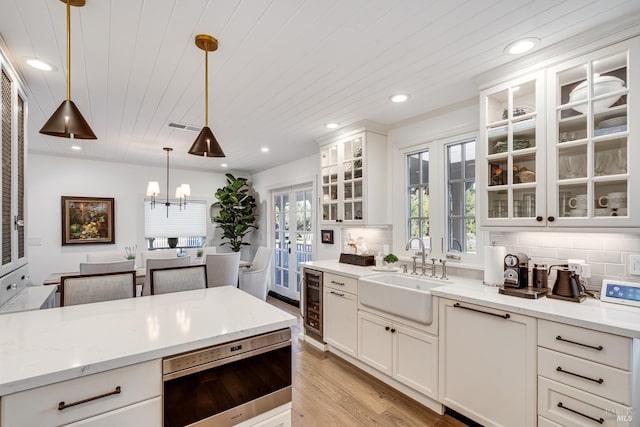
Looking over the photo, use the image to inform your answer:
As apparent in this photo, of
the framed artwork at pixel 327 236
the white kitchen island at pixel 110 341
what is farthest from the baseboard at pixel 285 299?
the white kitchen island at pixel 110 341

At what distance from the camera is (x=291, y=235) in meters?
5.46

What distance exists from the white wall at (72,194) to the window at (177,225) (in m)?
0.18

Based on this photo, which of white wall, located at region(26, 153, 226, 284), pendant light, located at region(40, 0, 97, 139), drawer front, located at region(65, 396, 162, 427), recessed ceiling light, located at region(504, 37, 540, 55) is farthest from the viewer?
white wall, located at region(26, 153, 226, 284)

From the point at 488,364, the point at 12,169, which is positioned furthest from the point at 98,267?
the point at 488,364

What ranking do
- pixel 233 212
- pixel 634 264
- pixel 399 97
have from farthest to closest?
pixel 233 212 < pixel 399 97 < pixel 634 264

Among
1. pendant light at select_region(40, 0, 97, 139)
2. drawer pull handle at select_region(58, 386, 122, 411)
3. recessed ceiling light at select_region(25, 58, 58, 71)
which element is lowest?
drawer pull handle at select_region(58, 386, 122, 411)

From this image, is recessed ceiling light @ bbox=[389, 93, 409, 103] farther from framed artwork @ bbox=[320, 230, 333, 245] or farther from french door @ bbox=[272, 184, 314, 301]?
french door @ bbox=[272, 184, 314, 301]

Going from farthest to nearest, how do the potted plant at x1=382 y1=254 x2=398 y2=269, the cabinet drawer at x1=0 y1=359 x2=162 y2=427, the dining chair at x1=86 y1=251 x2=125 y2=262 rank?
1. the dining chair at x1=86 y1=251 x2=125 y2=262
2. the potted plant at x1=382 y1=254 x2=398 y2=269
3. the cabinet drawer at x1=0 y1=359 x2=162 y2=427

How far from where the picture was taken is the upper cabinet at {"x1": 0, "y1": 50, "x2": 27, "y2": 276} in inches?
72.7

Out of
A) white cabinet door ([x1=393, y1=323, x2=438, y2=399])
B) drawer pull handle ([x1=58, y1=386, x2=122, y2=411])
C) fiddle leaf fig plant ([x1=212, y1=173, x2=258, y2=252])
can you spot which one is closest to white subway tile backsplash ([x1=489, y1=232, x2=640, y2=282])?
white cabinet door ([x1=393, y1=323, x2=438, y2=399])

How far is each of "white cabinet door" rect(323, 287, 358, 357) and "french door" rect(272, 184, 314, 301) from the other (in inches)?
66.5

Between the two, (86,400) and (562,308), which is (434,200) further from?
(86,400)

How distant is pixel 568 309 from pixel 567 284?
0.26 meters

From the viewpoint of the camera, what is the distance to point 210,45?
5.89ft
